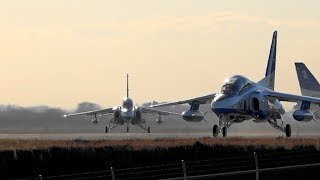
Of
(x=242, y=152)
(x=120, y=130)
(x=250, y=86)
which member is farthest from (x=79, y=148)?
(x=120, y=130)

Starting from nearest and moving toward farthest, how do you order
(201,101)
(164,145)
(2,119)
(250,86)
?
(164,145)
(250,86)
(201,101)
(2,119)

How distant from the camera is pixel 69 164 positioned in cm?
3391

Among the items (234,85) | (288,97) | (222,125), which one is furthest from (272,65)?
(234,85)

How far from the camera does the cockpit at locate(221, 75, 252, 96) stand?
176 ft

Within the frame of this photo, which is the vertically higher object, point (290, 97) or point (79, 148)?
point (290, 97)

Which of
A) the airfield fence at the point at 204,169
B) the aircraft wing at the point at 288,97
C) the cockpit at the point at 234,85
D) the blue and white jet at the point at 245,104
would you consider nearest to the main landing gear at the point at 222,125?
the blue and white jet at the point at 245,104

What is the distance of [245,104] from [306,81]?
36783 mm

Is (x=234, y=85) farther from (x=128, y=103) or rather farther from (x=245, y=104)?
(x=128, y=103)

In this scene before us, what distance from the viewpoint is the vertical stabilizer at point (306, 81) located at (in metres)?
88.6

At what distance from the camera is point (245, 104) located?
179 feet

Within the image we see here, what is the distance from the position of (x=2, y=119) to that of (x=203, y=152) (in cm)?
7241

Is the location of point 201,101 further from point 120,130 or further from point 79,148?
point 120,130

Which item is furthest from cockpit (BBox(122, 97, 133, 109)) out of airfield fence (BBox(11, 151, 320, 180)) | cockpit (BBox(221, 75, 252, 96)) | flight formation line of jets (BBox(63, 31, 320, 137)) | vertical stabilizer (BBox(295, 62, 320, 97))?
airfield fence (BBox(11, 151, 320, 180))

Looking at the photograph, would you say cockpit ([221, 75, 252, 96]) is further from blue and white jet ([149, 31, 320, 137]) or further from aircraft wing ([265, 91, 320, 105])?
aircraft wing ([265, 91, 320, 105])
